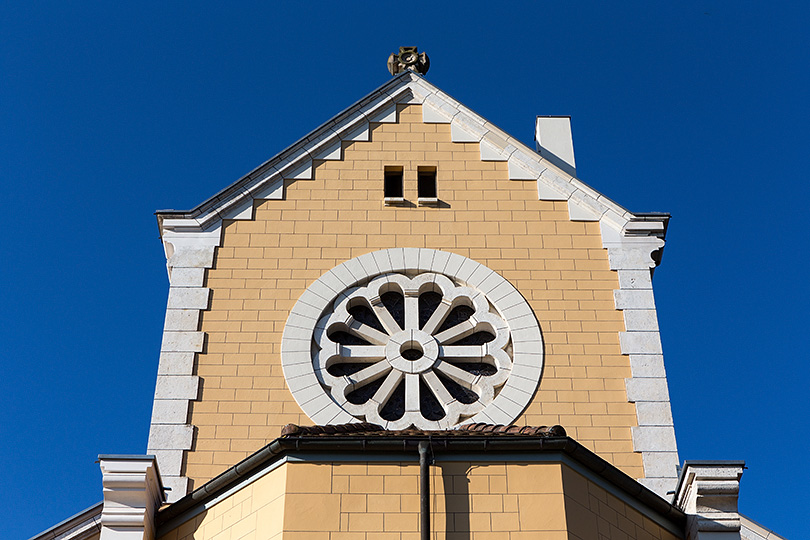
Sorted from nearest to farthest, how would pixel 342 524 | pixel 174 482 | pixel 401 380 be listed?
pixel 342 524
pixel 174 482
pixel 401 380

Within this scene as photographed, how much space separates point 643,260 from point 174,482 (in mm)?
7839

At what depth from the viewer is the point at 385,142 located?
19391 millimetres

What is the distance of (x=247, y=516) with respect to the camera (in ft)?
41.7

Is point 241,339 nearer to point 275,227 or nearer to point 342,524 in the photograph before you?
point 275,227

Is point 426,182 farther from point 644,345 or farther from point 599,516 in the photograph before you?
point 599,516

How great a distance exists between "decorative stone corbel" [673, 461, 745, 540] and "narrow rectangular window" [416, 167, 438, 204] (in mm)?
7152

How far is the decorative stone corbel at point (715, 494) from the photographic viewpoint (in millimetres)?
13195

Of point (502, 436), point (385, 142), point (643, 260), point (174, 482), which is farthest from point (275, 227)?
point (502, 436)

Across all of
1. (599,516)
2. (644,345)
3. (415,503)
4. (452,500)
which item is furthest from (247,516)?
(644,345)

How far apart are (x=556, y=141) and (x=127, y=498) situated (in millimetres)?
10551

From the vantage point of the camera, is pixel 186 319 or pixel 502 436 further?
pixel 186 319

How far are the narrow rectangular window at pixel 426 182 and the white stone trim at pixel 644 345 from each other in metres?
2.83

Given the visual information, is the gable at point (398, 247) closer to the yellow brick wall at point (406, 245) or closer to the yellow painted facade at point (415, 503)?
the yellow brick wall at point (406, 245)

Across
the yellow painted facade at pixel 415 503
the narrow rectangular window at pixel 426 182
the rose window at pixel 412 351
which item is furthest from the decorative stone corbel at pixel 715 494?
the narrow rectangular window at pixel 426 182
